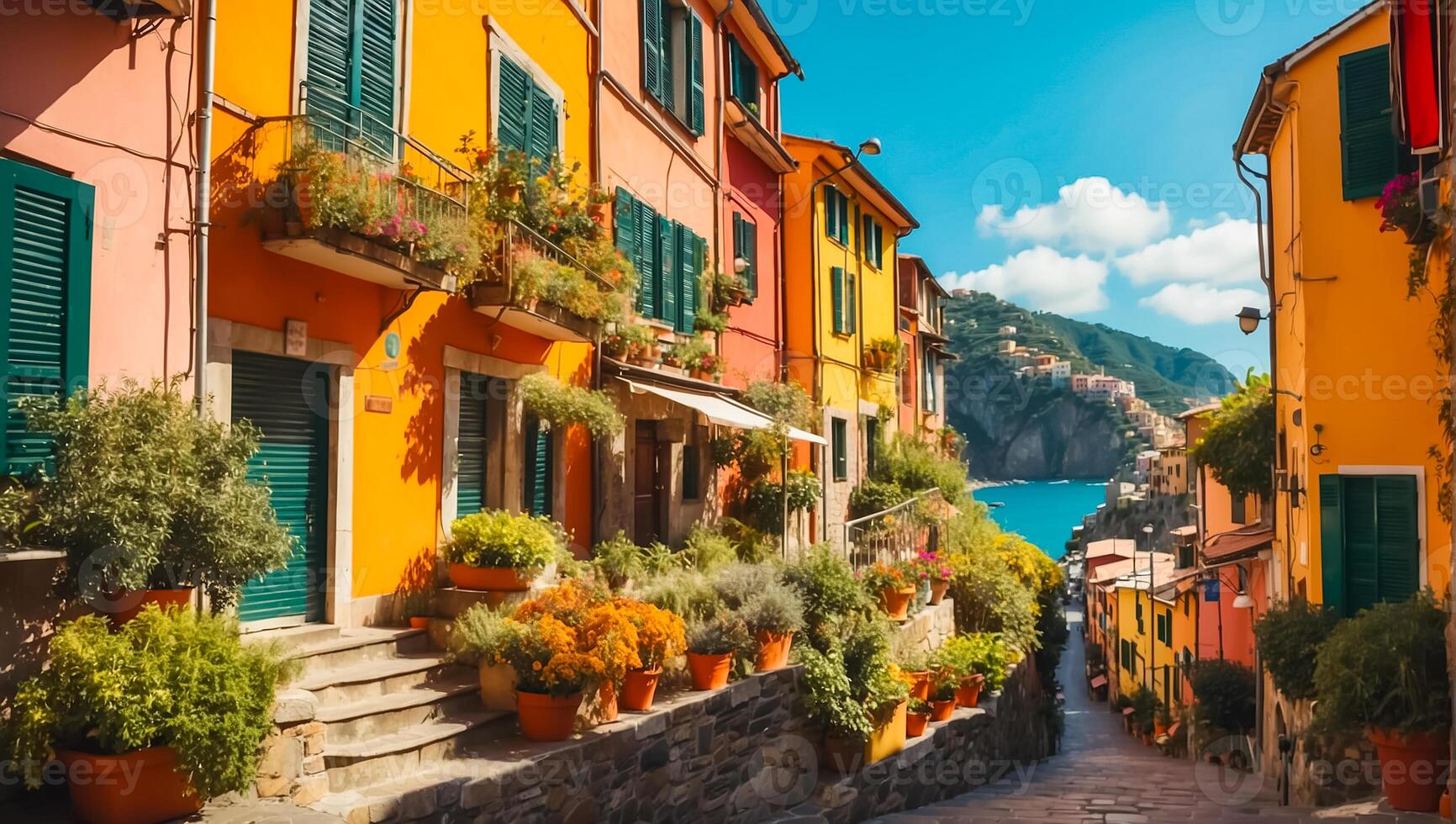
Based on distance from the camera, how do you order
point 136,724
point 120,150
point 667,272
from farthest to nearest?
point 667,272, point 120,150, point 136,724

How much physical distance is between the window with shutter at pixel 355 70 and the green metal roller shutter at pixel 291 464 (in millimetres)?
1629

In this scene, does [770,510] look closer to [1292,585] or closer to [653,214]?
[653,214]

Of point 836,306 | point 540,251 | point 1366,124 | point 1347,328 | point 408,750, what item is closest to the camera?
point 408,750

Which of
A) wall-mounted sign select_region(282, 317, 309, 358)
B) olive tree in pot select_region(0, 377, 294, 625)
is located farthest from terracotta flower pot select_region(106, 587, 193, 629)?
wall-mounted sign select_region(282, 317, 309, 358)

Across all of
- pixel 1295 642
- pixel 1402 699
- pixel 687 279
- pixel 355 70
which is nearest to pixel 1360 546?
pixel 1295 642

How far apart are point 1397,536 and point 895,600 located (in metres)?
5.66

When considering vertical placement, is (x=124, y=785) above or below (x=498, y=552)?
below

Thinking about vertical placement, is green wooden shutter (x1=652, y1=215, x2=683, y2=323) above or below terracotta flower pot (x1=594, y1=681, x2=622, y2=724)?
above

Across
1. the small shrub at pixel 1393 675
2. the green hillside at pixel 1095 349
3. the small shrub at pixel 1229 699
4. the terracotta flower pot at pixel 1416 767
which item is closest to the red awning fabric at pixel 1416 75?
the small shrub at pixel 1393 675

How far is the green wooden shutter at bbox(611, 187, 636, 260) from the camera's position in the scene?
11.2 meters

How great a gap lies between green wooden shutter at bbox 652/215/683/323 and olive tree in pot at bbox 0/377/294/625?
7.50m

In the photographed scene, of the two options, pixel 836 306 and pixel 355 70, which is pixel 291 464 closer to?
pixel 355 70

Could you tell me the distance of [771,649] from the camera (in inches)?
353

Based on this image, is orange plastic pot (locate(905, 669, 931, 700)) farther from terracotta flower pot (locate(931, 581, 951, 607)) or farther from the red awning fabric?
the red awning fabric
